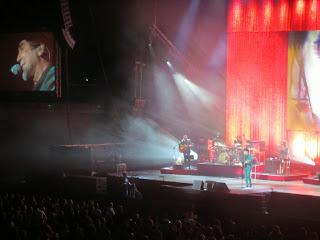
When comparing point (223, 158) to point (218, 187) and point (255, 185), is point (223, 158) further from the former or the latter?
point (218, 187)

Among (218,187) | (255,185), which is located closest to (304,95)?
(255,185)

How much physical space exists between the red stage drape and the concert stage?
194 centimetres

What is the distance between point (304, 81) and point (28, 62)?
34.0ft

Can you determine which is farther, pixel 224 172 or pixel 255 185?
pixel 224 172

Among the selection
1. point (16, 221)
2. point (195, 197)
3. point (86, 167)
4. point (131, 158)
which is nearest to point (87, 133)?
point (131, 158)

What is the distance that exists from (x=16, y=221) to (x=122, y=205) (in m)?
3.33

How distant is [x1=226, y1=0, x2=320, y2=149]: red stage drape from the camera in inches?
827

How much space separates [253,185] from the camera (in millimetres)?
18250

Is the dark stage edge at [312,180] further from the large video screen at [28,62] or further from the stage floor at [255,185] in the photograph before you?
the large video screen at [28,62]

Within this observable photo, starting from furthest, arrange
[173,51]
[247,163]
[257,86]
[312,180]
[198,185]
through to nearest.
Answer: [173,51], [257,86], [312,180], [247,163], [198,185]

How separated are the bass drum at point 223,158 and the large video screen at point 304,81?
103 inches

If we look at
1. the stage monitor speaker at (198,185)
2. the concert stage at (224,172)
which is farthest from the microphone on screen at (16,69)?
the stage monitor speaker at (198,185)

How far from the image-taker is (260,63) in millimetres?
21938

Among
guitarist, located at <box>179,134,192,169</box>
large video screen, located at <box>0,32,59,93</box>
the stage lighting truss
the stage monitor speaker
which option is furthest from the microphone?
the stage monitor speaker
